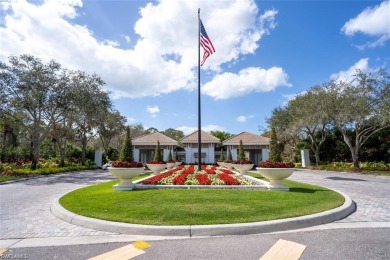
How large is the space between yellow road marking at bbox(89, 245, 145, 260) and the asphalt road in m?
0.13

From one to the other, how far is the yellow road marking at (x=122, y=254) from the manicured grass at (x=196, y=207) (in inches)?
44.1

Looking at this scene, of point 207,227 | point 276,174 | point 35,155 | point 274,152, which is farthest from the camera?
point 35,155

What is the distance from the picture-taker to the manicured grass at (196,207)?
19.0ft

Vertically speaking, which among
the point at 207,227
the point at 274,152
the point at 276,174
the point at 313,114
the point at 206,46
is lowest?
the point at 207,227

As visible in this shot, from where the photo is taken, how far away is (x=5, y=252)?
4316 millimetres

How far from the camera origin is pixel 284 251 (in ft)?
14.0

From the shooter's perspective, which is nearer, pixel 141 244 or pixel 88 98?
pixel 141 244

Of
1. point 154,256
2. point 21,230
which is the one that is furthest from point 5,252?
point 154,256

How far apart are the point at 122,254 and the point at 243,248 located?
2.05 m

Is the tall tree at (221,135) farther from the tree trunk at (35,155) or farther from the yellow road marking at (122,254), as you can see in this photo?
the yellow road marking at (122,254)

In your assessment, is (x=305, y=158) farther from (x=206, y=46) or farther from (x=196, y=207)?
(x=196, y=207)

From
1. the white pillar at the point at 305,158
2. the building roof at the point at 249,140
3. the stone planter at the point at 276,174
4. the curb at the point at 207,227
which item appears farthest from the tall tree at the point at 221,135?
the curb at the point at 207,227

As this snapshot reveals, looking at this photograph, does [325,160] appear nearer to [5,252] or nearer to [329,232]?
[329,232]

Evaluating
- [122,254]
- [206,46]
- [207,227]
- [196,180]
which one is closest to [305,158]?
[206,46]
